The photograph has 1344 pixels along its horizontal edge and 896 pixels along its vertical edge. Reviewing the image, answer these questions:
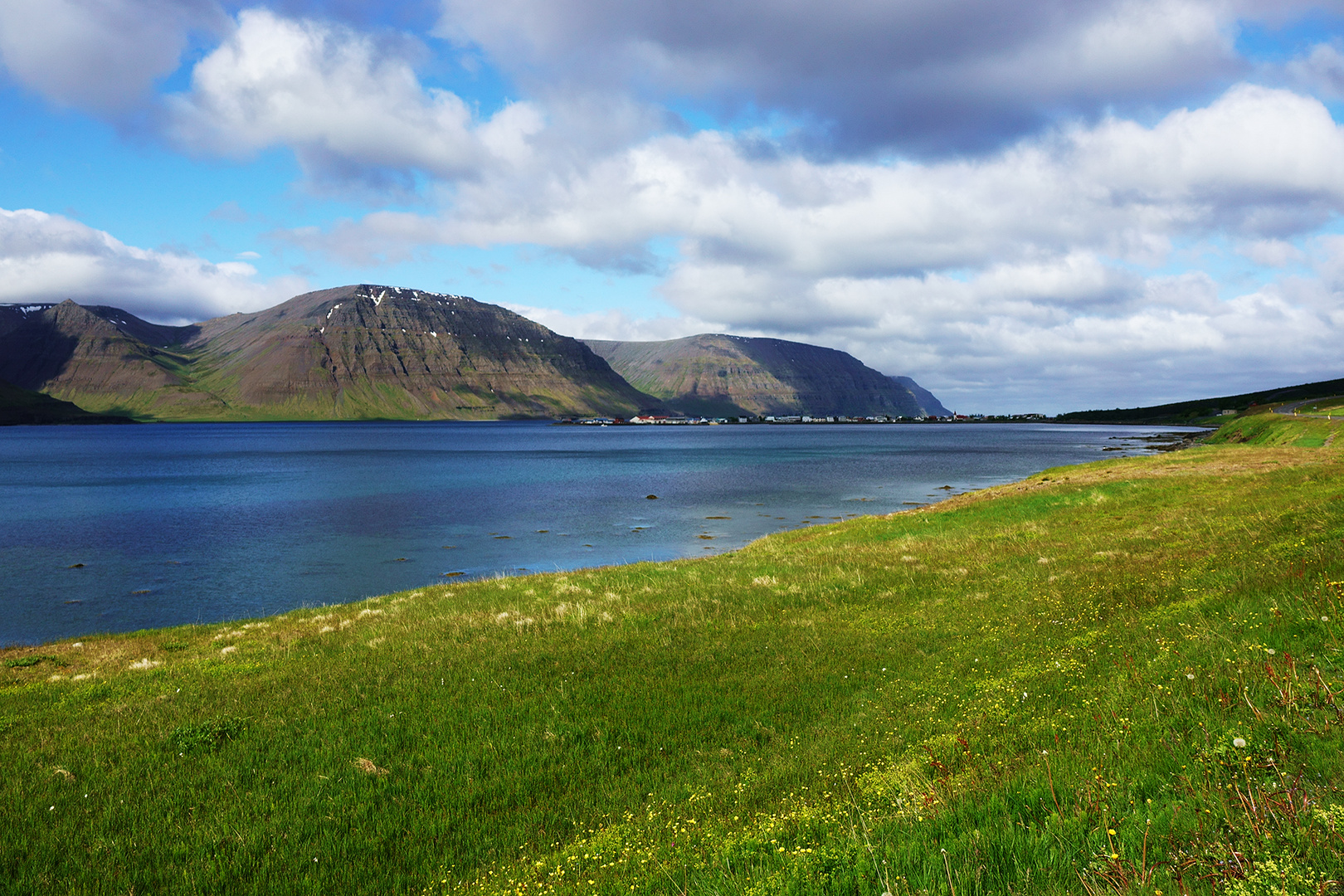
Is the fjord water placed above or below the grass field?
below

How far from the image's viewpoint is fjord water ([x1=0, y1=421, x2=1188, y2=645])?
42.6 meters

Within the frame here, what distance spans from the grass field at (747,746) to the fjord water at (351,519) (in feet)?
77.3

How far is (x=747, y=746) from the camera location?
11617 millimetres

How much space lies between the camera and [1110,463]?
7344cm

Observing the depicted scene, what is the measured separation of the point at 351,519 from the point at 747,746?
69.3m

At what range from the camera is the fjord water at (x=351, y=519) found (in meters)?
42.6

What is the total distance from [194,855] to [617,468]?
12490 cm

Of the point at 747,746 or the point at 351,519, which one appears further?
the point at 351,519

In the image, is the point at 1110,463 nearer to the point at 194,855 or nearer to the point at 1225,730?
the point at 1225,730

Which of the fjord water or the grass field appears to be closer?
the grass field

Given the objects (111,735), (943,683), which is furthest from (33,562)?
(943,683)

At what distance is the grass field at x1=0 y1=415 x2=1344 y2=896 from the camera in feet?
22.6

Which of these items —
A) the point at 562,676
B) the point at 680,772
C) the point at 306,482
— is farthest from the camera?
the point at 306,482

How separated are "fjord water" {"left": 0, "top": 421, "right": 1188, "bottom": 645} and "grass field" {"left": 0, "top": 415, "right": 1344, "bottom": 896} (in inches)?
927
